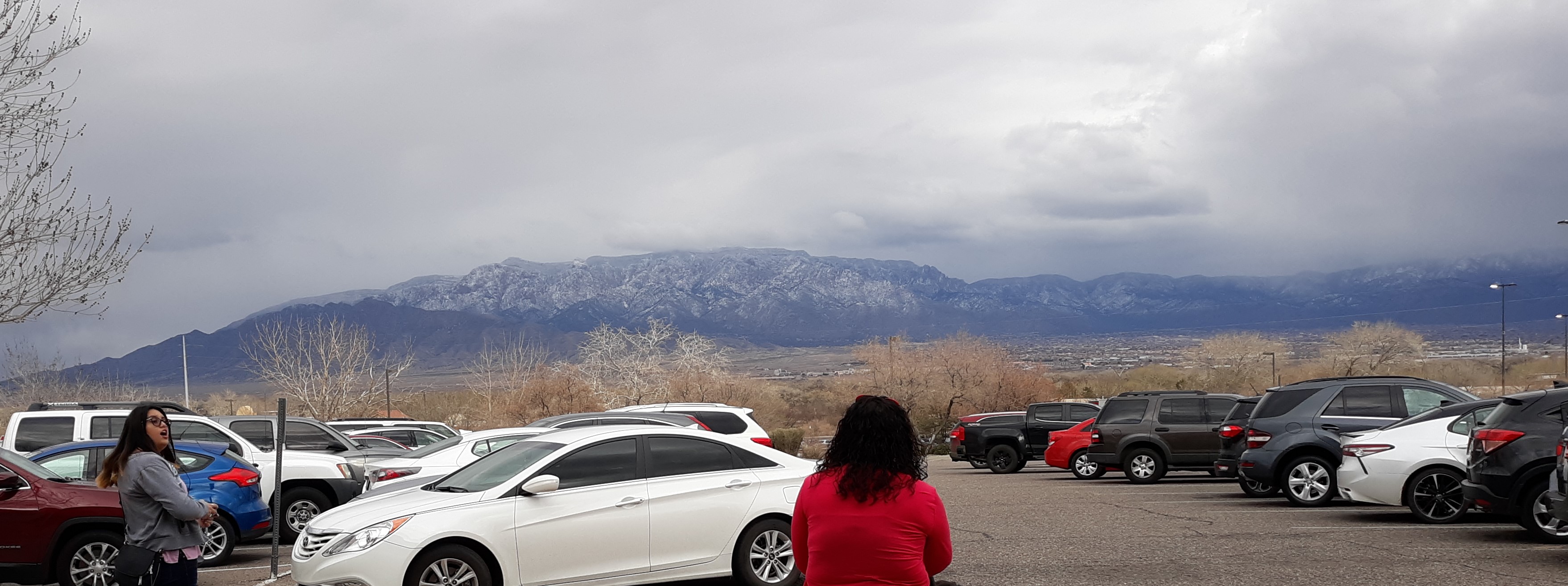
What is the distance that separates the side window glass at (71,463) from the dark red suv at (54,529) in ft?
6.28

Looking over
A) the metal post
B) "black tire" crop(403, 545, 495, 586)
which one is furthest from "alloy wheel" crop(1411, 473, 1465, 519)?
the metal post

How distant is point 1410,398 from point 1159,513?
4.03 metres

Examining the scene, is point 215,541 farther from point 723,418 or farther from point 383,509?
point 723,418

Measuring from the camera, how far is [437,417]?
71.7 metres

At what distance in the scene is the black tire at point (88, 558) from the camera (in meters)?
10.6

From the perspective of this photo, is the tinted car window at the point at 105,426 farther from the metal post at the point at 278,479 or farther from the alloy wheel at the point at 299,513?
the metal post at the point at 278,479

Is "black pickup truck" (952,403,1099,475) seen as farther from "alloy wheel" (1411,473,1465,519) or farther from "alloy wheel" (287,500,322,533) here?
"alloy wheel" (287,500,322,533)

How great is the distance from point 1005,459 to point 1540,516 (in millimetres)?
17157

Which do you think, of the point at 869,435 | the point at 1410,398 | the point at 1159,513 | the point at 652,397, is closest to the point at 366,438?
the point at 1159,513

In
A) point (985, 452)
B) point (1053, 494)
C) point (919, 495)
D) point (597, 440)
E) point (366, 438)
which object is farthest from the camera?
point (985, 452)

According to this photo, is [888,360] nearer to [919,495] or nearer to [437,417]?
[437,417]

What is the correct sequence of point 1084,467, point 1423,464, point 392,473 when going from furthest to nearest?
point 1084,467, point 392,473, point 1423,464

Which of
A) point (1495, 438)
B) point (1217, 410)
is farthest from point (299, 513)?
point (1217, 410)

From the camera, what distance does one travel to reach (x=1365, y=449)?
14094mm
